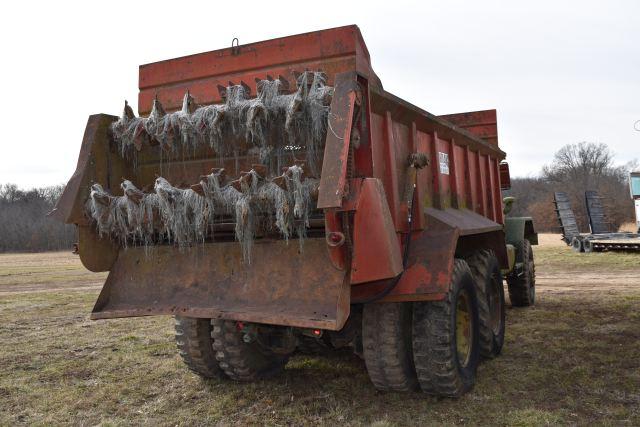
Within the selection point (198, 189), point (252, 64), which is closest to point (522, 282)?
point (252, 64)

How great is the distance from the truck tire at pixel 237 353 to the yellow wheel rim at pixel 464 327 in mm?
1593

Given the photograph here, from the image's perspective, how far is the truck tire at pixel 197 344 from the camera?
473 cm

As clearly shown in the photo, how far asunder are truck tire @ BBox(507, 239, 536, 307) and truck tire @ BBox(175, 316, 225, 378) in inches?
206

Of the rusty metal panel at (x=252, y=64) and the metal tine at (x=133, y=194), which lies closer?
the metal tine at (x=133, y=194)

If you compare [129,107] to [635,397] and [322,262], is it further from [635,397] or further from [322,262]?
[635,397]

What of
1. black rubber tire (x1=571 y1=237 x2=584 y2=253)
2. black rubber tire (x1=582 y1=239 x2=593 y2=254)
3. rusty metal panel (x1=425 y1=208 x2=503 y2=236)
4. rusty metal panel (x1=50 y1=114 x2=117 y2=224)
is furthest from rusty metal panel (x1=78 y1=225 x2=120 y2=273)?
black rubber tire (x1=571 y1=237 x2=584 y2=253)

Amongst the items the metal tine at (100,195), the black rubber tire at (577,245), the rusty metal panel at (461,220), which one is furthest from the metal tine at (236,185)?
the black rubber tire at (577,245)

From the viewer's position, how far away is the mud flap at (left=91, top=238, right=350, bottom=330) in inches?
137

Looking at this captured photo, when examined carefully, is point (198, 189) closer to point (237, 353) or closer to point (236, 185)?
point (236, 185)

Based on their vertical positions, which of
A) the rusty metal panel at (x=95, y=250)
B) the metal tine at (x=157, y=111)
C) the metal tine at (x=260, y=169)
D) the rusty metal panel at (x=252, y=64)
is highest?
the rusty metal panel at (x=252, y=64)

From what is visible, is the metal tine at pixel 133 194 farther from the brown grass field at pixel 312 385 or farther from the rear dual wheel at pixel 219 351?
the brown grass field at pixel 312 385

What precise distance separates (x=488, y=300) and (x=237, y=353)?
7.77ft

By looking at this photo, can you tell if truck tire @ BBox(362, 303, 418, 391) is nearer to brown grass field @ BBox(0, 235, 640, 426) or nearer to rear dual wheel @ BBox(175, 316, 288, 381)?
brown grass field @ BBox(0, 235, 640, 426)

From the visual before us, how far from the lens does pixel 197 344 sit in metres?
4.73
